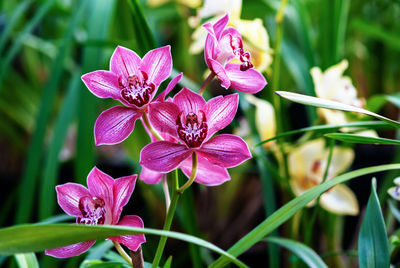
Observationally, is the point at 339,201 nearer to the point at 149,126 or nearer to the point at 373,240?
the point at 373,240

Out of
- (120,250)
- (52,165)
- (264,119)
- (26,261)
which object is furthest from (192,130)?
(52,165)

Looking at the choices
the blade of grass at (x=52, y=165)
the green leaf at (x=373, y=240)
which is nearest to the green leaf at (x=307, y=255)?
the green leaf at (x=373, y=240)

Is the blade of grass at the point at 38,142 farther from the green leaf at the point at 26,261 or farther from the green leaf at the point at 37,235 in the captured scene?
the green leaf at the point at 37,235

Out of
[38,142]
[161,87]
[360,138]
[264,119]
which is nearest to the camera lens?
[360,138]

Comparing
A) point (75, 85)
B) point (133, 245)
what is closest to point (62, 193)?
point (133, 245)

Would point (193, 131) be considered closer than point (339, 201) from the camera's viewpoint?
Yes

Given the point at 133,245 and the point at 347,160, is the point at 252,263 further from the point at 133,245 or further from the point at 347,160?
the point at 133,245
